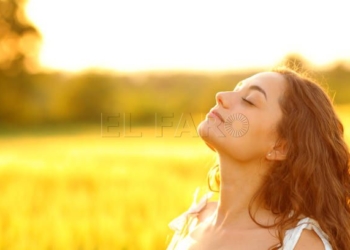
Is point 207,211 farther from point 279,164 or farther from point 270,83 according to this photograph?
point 270,83

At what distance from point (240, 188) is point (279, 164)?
0.55 feet

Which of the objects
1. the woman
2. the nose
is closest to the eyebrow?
the woman

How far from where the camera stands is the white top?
2.38 metres

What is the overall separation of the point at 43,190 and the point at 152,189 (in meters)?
0.74

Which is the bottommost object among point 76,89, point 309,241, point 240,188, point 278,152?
point 76,89

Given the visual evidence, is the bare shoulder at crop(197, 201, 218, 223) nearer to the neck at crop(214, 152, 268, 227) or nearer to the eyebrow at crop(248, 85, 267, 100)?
the neck at crop(214, 152, 268, 227)

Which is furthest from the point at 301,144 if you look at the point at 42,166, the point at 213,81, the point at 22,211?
the point at 213,81

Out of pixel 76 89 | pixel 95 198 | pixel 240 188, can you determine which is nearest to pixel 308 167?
pixel 240 188

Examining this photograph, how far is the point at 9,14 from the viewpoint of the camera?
66.2 ft

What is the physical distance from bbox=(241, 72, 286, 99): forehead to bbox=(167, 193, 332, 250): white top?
47 centimetres

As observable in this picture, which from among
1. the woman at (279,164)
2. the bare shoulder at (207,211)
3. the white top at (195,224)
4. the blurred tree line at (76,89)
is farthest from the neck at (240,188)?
the blurred tree line at (76,89)

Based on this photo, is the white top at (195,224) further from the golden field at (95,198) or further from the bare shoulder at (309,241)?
the golden field at (95,198)

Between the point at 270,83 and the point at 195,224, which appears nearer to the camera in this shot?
the point at 270,83

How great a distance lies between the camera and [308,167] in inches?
97.5
